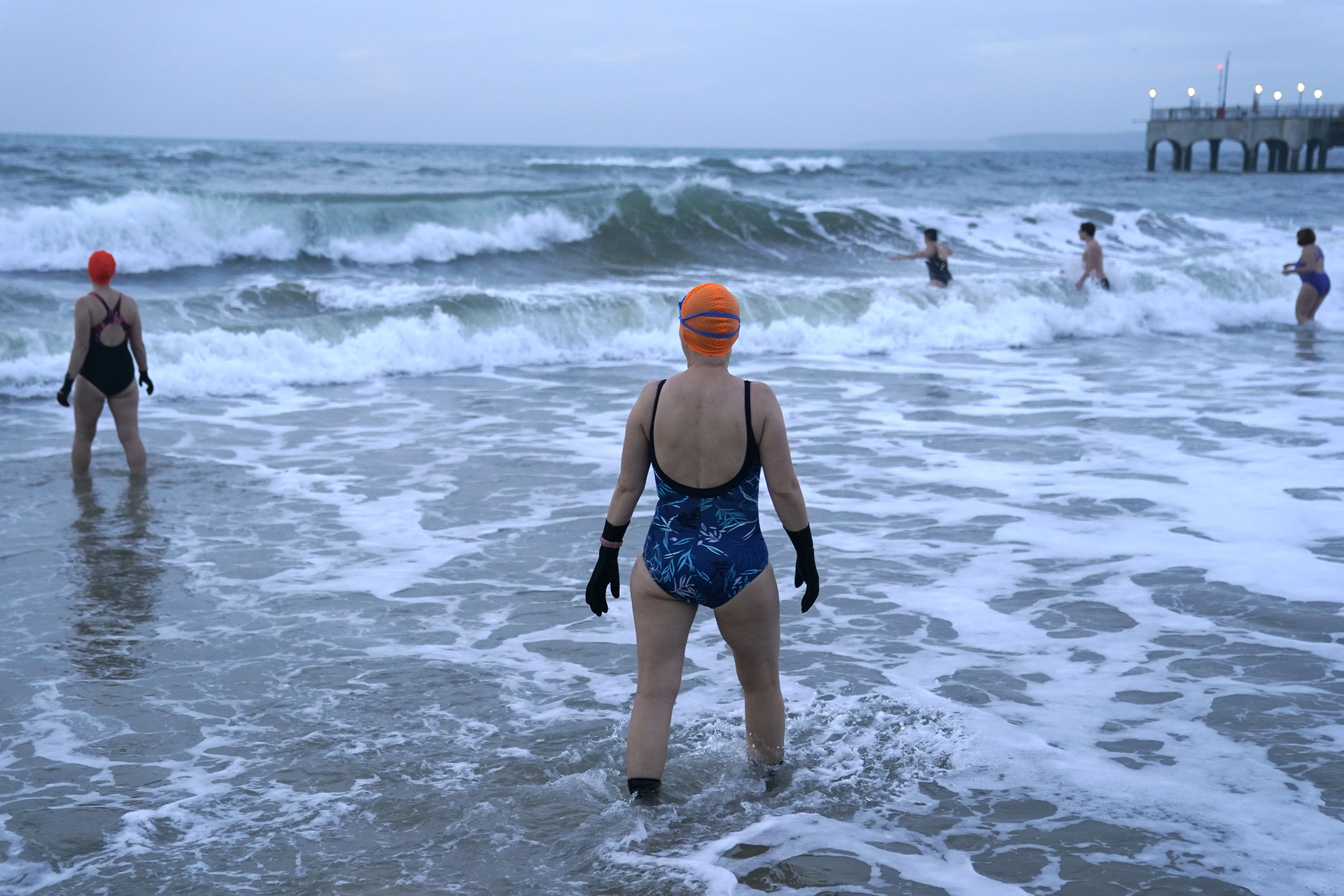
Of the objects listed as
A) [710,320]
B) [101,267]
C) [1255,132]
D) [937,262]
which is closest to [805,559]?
[710,320]

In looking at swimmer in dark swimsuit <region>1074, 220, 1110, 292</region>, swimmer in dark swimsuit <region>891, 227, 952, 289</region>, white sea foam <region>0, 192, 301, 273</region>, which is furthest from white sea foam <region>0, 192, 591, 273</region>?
swimmer in dark swimsuit <region>1074, 220, 1110, 292</region>

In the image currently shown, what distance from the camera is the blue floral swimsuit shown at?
148 inches

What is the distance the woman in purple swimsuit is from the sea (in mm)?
1818

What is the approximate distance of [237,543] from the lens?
23.1ft

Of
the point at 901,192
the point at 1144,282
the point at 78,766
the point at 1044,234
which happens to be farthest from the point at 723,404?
the point at 901,192

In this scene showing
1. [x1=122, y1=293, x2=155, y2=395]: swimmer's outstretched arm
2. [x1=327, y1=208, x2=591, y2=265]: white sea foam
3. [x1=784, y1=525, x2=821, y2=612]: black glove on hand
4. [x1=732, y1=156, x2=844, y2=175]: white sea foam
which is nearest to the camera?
[x1=784, y1=525, x2=821, y2=612]: black glove on hand

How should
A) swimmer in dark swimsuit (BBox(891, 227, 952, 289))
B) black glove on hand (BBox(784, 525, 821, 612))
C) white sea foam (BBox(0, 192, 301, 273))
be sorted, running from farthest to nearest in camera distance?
white sea foam (BBox(0, 192, 301, 273)) < swimmer in dark swimsuit (BBox(891, 227, 952, 289)) < black glove on hand (BBox(784, 525, 821, 612))

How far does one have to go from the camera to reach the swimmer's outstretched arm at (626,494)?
3.77 meters

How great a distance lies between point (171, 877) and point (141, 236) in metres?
19.0

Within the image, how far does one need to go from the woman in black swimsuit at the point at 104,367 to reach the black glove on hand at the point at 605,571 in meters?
5.61

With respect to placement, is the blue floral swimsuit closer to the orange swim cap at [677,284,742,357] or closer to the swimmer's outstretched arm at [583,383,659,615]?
the swimmer's outstretched arm at [583,383,659,615]

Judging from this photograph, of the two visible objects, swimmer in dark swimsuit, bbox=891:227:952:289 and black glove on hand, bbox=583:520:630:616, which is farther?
swimmer in dark swimsuit, bbox=891:227:952:289

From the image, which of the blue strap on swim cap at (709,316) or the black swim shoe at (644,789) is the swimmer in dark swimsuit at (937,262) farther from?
the black swim shoe at (644,789)

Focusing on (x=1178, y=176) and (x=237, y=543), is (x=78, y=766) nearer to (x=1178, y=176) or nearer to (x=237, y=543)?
(x=237, y=543)
